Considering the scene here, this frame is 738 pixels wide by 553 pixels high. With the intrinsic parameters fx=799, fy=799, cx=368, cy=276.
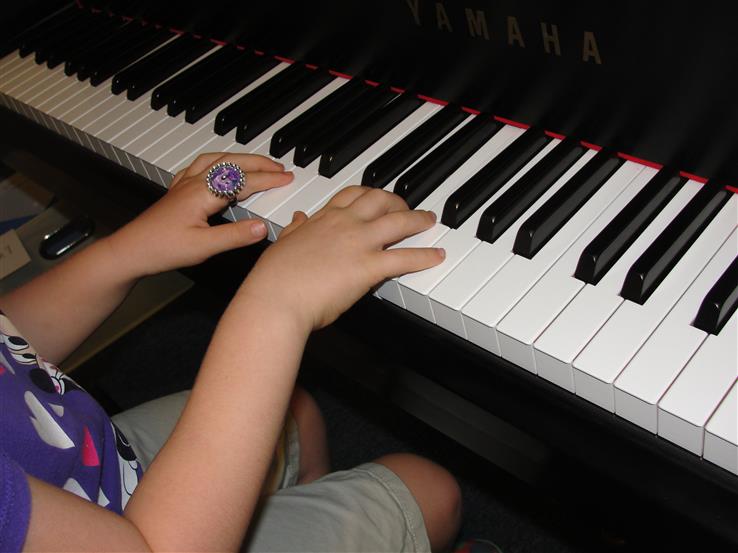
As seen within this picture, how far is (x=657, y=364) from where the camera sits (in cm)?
78

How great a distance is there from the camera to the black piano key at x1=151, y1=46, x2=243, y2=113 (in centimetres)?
146

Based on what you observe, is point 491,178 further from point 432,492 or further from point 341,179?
point 432,492

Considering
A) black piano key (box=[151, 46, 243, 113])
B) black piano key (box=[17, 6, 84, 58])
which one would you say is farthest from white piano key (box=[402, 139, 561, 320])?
black piano key (box=[17, 6, 84, 58])

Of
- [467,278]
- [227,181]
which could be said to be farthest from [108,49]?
[467,278]

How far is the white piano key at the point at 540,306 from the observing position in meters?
0.86

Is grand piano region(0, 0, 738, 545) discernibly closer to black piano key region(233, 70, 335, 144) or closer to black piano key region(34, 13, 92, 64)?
black piano key region(233, 70, 335, 144)

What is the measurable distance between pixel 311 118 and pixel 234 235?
0.90 feet

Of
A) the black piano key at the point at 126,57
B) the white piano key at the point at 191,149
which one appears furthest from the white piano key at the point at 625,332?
the black piano key at the point at 126,57

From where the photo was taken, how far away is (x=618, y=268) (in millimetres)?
903

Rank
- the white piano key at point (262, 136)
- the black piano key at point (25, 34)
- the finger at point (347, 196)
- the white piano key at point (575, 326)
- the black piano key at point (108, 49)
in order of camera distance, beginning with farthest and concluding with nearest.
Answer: the black piano key at point (25, 34) → the black piano key at point (108, 49) → the white piano key at point (262, 136) → the finger at point (347, 196) → the white piano key at point (575, 326)

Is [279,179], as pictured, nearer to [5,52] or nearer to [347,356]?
[347,356]

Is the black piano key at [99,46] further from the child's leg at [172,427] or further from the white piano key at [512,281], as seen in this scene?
the white piano key at [512,281]

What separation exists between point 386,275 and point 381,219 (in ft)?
0.26

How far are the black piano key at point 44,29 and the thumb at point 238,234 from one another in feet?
3.29
